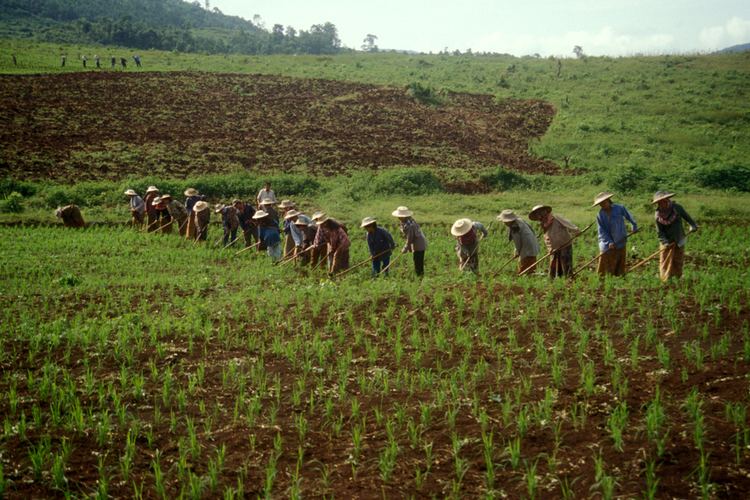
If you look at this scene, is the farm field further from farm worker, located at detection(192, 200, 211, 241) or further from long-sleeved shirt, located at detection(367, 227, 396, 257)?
farm worker, located at detection(192, 200, 211, 241)

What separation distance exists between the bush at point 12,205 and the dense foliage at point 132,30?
53.9 meters

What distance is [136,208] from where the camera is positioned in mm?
20156

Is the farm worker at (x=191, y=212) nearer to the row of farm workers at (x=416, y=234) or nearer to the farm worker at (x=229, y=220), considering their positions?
the row of farm workers at (x=416, y=234)

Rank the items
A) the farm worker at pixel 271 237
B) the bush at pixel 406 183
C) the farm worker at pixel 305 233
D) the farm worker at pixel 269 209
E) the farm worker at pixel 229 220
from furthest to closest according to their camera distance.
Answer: the bush at pixel 406 183
the farm worker at pixel 229 220
the farm worker at pixel 269 209
the farm worker at pixel 271 237
the farm worker at pixel 305 233

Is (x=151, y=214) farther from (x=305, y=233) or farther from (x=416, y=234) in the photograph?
(x=416, y=234)

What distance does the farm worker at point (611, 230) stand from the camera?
36.6 ft

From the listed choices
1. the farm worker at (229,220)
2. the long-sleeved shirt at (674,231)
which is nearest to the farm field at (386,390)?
the long-sleeved shirt at (674,231)

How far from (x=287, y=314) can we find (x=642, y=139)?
84.8 ft

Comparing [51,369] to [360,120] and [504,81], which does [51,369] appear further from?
[504,81]

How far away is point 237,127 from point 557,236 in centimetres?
2301

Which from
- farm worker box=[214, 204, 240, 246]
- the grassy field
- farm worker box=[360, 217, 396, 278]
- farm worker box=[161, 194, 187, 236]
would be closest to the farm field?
the grassy field

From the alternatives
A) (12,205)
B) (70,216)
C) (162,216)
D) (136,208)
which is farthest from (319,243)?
(12,205)

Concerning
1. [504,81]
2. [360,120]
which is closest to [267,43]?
[504,81]

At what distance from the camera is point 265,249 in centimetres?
1666
